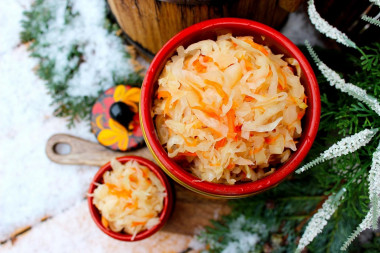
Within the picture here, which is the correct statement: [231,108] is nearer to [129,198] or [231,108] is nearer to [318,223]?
[318,223]

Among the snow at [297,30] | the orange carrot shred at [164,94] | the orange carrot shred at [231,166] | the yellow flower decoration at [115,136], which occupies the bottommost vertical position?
the yellow flower decoration at [115,136]

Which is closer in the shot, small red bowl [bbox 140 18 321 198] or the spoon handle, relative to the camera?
small red bowl [bbox 140 18 321 198]

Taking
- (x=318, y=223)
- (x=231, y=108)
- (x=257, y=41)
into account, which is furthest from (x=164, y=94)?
(x=318, y=223)

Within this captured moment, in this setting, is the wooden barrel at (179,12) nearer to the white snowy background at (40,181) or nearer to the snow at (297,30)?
the snow at (297,30)

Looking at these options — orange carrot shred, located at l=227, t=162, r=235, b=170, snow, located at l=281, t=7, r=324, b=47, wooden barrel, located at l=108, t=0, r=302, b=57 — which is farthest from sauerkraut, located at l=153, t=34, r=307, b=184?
snow, located at l=281, t=7, r=324, b=47

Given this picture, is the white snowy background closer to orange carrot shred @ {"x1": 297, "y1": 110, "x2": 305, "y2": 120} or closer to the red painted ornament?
the red painted ornament

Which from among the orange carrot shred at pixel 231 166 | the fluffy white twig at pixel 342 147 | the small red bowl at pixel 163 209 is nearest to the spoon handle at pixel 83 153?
the small red bowl at pixel 163 209
